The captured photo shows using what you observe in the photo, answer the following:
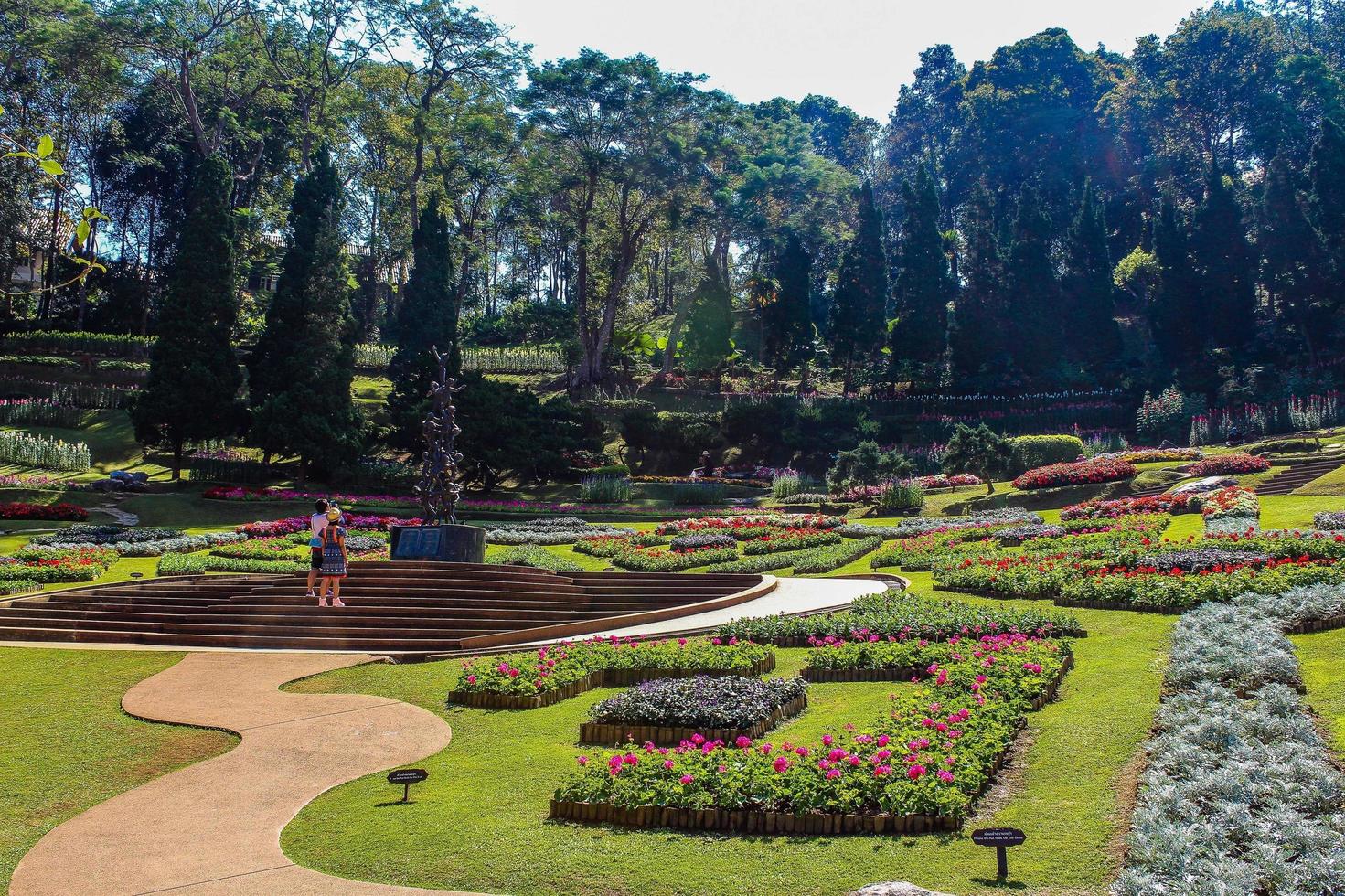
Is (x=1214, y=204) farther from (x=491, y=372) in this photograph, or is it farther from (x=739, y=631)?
(x=739, y=631)

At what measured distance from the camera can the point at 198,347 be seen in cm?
3744

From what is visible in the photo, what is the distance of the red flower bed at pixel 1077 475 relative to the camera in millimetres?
29594

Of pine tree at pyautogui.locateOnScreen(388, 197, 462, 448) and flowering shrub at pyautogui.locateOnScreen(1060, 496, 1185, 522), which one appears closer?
flowering shrub at pyautogui.locateOnScreen(1060, 496, 1185, 522)

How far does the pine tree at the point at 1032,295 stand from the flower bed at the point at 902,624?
40.2 metres

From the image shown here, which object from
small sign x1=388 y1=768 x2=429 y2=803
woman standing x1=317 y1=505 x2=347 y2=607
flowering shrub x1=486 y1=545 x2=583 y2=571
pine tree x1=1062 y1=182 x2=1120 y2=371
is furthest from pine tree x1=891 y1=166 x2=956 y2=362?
small sign x1=388 y1=768 x2=429 y2=803

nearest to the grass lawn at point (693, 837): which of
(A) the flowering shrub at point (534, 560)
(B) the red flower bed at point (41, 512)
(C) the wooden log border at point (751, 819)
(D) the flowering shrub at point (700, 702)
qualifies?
(C) the wooden log border at point (751, 819)

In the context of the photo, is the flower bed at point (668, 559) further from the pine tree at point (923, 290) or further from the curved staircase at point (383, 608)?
the pine tree at point (923, 290)

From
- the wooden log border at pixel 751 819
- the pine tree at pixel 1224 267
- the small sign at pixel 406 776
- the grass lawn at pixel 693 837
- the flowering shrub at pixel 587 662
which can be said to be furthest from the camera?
the pine tree at pixel 1224 267

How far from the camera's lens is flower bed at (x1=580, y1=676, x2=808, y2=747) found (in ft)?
34.1

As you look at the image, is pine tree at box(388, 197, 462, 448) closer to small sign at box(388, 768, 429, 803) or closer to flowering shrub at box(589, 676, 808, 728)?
flowering shrub at box(589, 676, 808, 728)

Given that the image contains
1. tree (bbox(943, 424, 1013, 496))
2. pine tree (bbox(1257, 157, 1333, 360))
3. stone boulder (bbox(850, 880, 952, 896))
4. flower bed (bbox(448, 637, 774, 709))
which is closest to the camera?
stone boulder (bbox(850, 880, 952, 896))

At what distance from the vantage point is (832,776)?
26.9 ft

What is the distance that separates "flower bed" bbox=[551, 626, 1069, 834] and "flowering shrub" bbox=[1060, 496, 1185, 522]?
16.1 metres

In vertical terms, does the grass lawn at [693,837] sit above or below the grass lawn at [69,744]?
above
